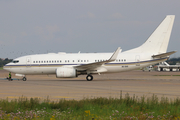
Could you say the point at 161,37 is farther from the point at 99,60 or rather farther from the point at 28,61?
the point at 28,61

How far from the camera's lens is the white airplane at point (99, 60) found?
35688 millimetres

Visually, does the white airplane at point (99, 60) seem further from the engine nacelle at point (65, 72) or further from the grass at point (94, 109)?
the grass at point (94, 109)

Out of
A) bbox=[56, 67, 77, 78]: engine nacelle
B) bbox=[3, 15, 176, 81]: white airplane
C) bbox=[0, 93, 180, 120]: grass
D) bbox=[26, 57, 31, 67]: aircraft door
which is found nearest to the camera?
bbox=[0, 93, 180, 120]: grass

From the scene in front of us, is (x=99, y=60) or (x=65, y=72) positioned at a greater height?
(x=99, y=60)

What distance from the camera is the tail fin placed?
36344mm

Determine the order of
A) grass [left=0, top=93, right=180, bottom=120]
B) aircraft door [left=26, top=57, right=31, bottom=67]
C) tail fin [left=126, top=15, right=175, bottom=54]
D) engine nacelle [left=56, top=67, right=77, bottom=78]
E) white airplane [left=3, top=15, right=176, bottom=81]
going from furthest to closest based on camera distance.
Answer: aircraft door [left=26, top=57, right=31, bottom=67]
tail fin [left=126, top=15, right=175, bottom=54]
white airplane [left=3, top=15, right=176, bottom=81]
engine nacelle [left=56, top=67, right=77, bottom=78]
grass [left=0, top=93, right=180, bottom=120]

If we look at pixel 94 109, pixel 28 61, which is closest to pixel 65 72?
pixel 28 61

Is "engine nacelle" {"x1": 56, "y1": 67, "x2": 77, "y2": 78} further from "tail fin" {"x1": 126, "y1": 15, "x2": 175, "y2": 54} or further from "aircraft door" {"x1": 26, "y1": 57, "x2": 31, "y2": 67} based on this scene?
"tail fin" {"x1": 126, "y1": 15, "x2": 175, "y2": 54}

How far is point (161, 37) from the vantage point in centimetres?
3653

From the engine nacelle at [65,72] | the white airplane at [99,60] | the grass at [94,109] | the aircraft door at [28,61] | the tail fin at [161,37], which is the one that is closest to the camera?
the grass at [94,109]

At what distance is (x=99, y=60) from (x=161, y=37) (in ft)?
30.5

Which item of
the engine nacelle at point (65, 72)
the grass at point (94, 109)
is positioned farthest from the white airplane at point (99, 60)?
the grass at point (94, 109)

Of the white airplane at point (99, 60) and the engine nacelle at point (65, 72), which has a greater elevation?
the white airplane at point (99, 60)

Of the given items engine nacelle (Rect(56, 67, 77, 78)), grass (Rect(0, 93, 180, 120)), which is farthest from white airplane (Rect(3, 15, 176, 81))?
grass (Rect(0, 93, 180, 120))
